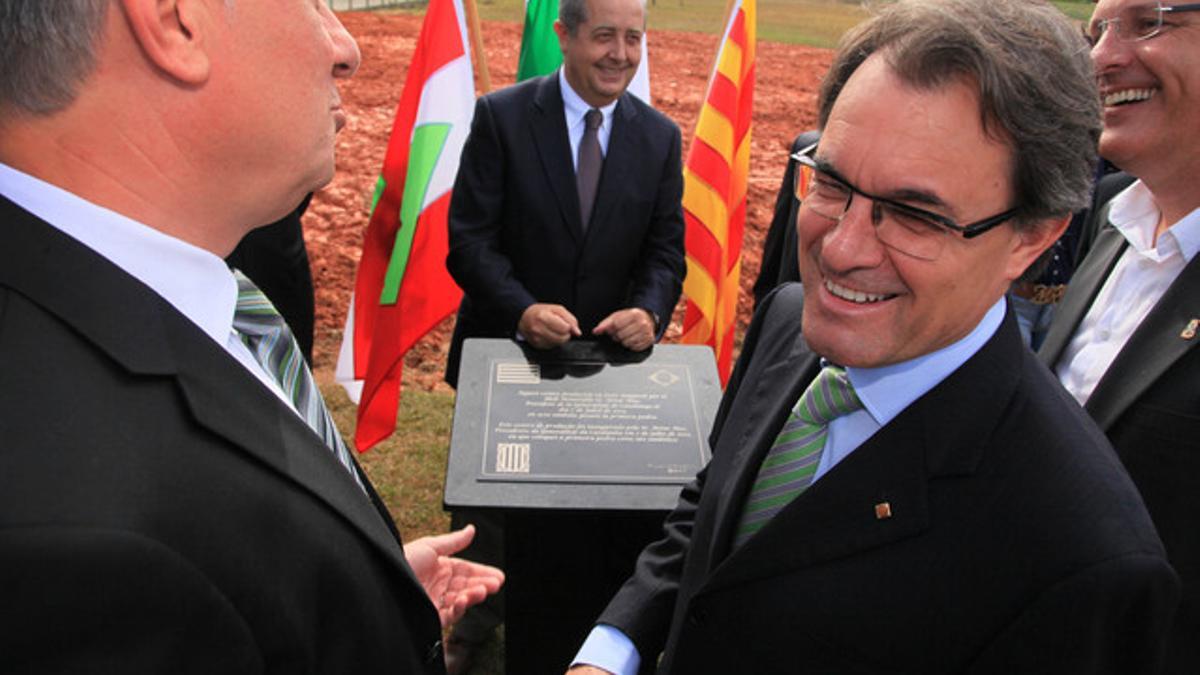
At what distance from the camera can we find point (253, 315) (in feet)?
5.35

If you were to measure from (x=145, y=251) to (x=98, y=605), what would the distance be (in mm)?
514

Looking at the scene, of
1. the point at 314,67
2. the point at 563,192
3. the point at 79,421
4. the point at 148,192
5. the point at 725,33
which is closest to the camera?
the point at 79,421

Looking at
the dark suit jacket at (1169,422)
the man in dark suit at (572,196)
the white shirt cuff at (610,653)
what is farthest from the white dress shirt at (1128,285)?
the man in dark suit at (572,196)

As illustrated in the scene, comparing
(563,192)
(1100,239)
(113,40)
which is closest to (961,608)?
(113,40)

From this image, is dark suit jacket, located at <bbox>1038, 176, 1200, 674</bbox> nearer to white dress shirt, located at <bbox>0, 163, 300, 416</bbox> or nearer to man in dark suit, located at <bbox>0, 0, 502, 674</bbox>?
man in dark suit, located at <bbox>0, 0, 502, 674</bbox>

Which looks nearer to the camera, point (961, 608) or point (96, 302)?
point (96, 302)

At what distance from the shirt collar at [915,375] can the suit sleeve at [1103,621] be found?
43cm

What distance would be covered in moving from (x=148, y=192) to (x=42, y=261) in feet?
0.57

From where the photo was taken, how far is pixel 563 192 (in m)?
3.80

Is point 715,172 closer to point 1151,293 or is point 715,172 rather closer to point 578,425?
point 578,425

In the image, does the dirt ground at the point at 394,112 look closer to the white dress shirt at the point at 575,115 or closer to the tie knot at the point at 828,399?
the white dress shirt at the point at 575,115

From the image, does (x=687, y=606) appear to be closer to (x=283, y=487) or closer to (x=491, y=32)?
(x=283, y=487)

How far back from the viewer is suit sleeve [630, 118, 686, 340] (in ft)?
12.8

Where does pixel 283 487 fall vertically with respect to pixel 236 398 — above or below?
below
